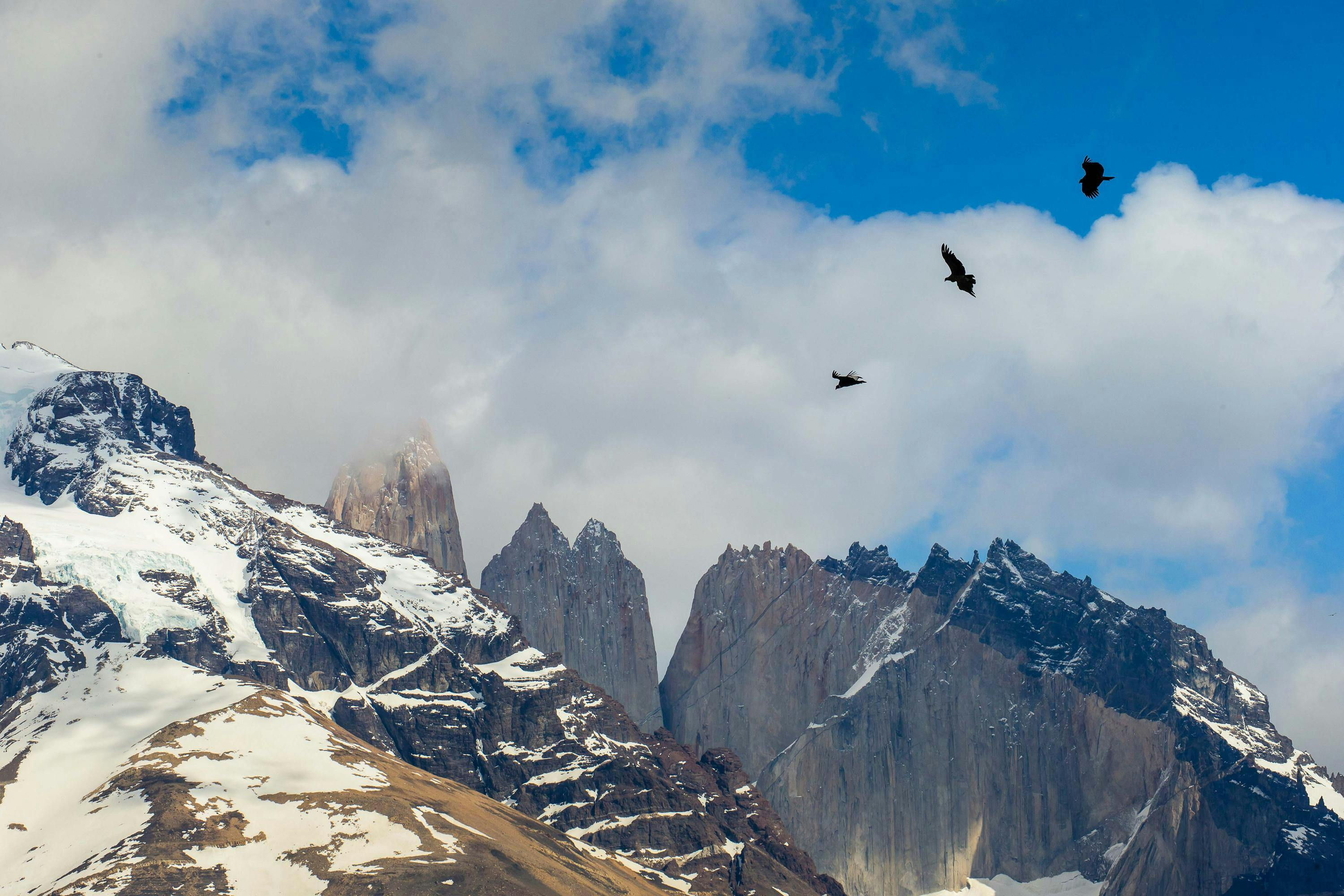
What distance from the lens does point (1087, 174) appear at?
74.2 metres

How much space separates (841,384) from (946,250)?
12003mm

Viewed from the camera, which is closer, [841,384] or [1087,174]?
[1087,174]

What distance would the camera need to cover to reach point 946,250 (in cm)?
8588

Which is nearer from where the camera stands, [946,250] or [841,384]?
[946,250]

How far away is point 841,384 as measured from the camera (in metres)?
94.2

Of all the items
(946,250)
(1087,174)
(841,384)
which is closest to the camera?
(1087,174)

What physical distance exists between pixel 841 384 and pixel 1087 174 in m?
24.0

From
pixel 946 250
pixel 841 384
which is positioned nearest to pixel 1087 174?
pixel 946 250

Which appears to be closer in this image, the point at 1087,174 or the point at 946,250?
the point at 1087,174

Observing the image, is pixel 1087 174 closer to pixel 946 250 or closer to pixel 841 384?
pixel 946 250

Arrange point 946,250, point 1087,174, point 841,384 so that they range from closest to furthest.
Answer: point 1087,174 → point 946,250 → point 841,384
